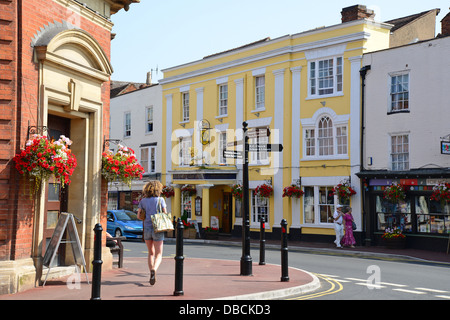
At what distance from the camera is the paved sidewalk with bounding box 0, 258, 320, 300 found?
898 centimetres

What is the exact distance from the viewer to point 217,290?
9.76 metres

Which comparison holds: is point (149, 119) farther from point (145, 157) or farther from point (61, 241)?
point (61, 241)

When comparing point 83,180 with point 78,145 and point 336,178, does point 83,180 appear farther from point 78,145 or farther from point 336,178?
point 336,178

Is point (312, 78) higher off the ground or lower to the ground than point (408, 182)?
higher

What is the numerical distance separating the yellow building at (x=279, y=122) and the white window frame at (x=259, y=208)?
0.05 metres

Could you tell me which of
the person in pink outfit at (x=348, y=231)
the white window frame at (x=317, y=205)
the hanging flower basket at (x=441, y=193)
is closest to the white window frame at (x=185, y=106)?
the white window frame at (x=317, y=205)

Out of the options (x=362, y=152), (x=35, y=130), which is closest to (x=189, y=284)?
(x=35, y=130)

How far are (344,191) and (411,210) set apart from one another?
288 cm

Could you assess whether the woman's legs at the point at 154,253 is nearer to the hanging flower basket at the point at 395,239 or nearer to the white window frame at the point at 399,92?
the hanging flower basket at the point at 395,239

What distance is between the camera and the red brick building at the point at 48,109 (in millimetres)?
9383

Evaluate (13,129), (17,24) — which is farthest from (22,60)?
(13,129)

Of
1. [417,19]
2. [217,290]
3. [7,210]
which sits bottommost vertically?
[217,290]

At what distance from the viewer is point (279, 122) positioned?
27.4m

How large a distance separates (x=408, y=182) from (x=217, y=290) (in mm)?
14433
